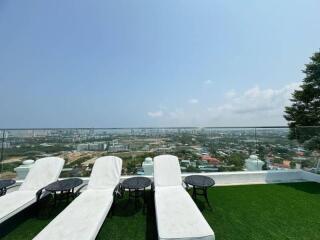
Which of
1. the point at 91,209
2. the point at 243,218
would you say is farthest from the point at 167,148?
the point at 91,209

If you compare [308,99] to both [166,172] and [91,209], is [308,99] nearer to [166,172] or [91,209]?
[166,172]

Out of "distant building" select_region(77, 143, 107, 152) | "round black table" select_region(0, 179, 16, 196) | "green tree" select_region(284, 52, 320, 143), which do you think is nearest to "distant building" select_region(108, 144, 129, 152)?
"distant building" select_region(77, 143, 107, 152)

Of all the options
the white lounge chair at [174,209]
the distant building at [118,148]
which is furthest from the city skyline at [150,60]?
the white lounge chair at [174,209]

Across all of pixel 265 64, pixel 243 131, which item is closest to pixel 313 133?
pixel 243 131

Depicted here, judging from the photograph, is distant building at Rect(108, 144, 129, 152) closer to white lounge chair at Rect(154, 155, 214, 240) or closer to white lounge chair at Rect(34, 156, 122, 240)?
white lounge chair at Rect(34, 156, 122, 240)

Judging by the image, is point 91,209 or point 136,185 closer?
point 91,209
